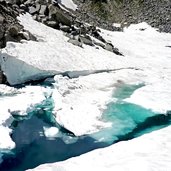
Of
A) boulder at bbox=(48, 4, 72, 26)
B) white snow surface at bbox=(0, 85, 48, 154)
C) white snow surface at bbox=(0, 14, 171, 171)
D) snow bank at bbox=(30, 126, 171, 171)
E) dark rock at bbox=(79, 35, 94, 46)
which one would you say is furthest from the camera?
boulder at bbox=(48, 4, 72, 26)

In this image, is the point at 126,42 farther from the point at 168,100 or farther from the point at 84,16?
the point at 168,100

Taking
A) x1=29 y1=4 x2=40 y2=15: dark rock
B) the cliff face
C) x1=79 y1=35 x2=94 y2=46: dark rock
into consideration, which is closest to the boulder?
x1=29 y1=4 x2=40 y2=15: dark rock

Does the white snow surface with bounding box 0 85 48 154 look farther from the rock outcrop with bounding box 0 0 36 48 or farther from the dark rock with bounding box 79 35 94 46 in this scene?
the dark rock with bounding box 79 35 94 46

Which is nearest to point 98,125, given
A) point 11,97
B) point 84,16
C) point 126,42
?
point 11,97

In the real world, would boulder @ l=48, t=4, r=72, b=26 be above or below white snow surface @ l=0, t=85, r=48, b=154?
above

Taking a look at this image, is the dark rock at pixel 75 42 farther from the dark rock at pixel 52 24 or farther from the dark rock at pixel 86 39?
the dark rock at pixel 52 24

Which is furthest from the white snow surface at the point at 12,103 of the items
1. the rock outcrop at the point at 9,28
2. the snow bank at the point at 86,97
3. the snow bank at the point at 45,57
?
the rock outcrop at the point at 9,28
